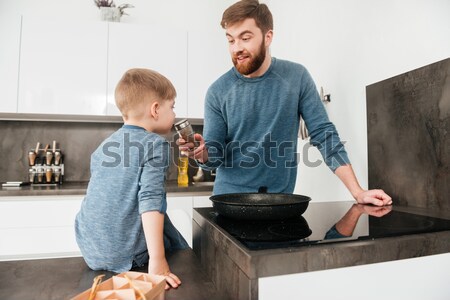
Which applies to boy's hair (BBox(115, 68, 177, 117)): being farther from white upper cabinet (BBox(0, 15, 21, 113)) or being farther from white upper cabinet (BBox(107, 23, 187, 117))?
white upper cabinet (BBox(0, 15, 21, 113))

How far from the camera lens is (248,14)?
130 cm

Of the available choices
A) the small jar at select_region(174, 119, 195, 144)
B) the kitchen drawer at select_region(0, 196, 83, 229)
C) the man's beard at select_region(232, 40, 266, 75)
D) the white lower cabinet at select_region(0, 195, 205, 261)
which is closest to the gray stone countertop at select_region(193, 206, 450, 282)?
the small jar at select_region(174, 119, 195, 144)

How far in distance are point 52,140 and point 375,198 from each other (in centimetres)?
249

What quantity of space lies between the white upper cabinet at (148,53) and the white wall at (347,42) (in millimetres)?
545

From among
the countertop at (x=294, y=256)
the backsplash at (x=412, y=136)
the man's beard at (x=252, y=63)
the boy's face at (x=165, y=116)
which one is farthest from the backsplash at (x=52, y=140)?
the countertop at (x=294, y=256)

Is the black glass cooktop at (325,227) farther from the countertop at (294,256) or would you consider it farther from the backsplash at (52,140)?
the backsplash at (52,140)

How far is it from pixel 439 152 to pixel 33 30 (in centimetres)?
256

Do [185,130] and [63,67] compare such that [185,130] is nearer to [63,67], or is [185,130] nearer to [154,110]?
[154,110]

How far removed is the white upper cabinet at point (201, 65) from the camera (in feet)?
8.32

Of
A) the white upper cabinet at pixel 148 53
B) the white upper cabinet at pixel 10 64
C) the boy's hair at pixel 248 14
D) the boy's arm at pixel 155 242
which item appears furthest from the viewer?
the white upper cabinet at pixel 148 53

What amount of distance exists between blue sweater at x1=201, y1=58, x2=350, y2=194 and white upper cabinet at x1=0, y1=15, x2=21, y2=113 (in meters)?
1.63

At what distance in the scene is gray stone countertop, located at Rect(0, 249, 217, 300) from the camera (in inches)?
26.9

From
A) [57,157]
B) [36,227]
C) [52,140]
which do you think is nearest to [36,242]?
[36,227]

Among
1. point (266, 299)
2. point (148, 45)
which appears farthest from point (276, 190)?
point (148, 45)
